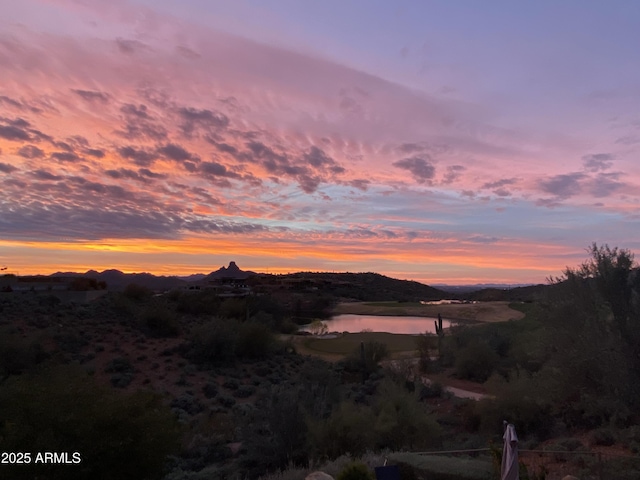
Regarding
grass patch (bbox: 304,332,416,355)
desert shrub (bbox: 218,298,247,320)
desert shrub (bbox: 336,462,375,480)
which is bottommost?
grass patch (bbox: 304,332,416,355)

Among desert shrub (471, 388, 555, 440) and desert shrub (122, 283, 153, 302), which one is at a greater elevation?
desert shrub (122, 283, 153, 302)

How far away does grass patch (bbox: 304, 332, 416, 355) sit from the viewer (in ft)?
126

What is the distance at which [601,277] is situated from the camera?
42.7 ft

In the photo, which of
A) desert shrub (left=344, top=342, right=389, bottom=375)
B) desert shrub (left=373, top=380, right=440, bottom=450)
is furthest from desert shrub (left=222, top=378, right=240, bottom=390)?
desert shrub (left=373, top=380, right=440, bottom=450)

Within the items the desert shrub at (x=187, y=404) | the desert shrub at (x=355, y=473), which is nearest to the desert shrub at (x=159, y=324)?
the desert shrub at (x=187, y=404)

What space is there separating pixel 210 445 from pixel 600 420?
973 cm

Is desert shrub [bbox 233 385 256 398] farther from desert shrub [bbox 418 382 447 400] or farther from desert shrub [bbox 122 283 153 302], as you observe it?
desert shrub [bbox 122 283 153 302]

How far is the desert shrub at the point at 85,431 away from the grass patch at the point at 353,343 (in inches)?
1135

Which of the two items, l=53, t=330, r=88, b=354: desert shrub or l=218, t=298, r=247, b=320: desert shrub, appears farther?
l=218, t=298, r=247, b=320: desert shrub

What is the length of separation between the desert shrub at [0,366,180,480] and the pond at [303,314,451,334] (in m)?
47.4

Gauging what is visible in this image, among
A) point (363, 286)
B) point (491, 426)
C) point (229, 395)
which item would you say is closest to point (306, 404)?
point (491, 426)

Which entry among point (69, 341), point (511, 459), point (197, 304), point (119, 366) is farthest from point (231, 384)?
point (197, 304)

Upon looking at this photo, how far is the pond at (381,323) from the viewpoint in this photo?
57.4 m

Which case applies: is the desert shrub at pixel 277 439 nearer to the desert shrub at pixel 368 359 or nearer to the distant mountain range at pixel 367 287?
the desert shrub at pixel 368 359
